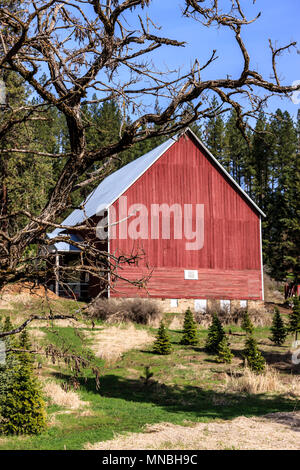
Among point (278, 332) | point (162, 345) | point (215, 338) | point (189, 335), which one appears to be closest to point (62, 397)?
point (162, 345)

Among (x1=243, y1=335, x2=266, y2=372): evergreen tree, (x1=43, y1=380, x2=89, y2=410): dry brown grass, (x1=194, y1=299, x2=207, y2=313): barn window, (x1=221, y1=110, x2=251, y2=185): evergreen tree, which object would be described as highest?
(x1=221, y1=110, x2=251, y2=185): evergreen tree

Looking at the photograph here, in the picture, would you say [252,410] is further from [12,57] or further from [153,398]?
[12,57]

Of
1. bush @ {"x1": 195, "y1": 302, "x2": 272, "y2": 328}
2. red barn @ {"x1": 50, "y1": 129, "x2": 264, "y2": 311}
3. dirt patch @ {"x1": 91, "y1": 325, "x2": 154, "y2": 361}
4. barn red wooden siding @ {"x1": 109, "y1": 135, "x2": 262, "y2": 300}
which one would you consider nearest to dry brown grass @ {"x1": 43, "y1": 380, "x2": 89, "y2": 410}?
dirt patch @ {"x1": 91, "y1": 325, "x2": 154, "y2": 361}

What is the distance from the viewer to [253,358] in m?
16.5

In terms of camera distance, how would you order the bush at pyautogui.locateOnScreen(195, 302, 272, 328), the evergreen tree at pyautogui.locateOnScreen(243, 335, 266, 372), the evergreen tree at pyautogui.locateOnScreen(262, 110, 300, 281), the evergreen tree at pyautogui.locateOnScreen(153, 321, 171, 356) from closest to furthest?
1. the evergreen tree at pyautogui.locateOnScreen(243, 335, 266, 372)
2. the evergreen tree at pyautogui.locateOnScreen(153, 321, 171, 356)
3. the bush at pyautogui.locateOnScreen(195, 302, 272, 328)
4. the evergreen tree at pyautogui.locateOnScreen(262, 110, 300, 281)

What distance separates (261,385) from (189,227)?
14.7 m

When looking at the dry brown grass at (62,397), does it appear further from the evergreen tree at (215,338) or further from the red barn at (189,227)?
the red barn at (189,227)

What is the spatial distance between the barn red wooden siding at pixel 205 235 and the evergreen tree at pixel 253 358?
10.9 m

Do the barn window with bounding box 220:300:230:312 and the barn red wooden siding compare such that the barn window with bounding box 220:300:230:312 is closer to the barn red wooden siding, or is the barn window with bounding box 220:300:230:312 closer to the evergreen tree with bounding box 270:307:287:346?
the barn red wooden siding

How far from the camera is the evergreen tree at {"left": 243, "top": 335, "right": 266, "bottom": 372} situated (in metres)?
16.2

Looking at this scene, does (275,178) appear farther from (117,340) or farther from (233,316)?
(117,340)

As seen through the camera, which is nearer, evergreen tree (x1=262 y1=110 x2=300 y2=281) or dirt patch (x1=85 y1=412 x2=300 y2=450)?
dirt patch (x1=85 y1=412 x2=300 y2=450)

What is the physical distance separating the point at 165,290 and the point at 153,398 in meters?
13.7

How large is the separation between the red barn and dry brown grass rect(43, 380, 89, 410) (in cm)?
1338
